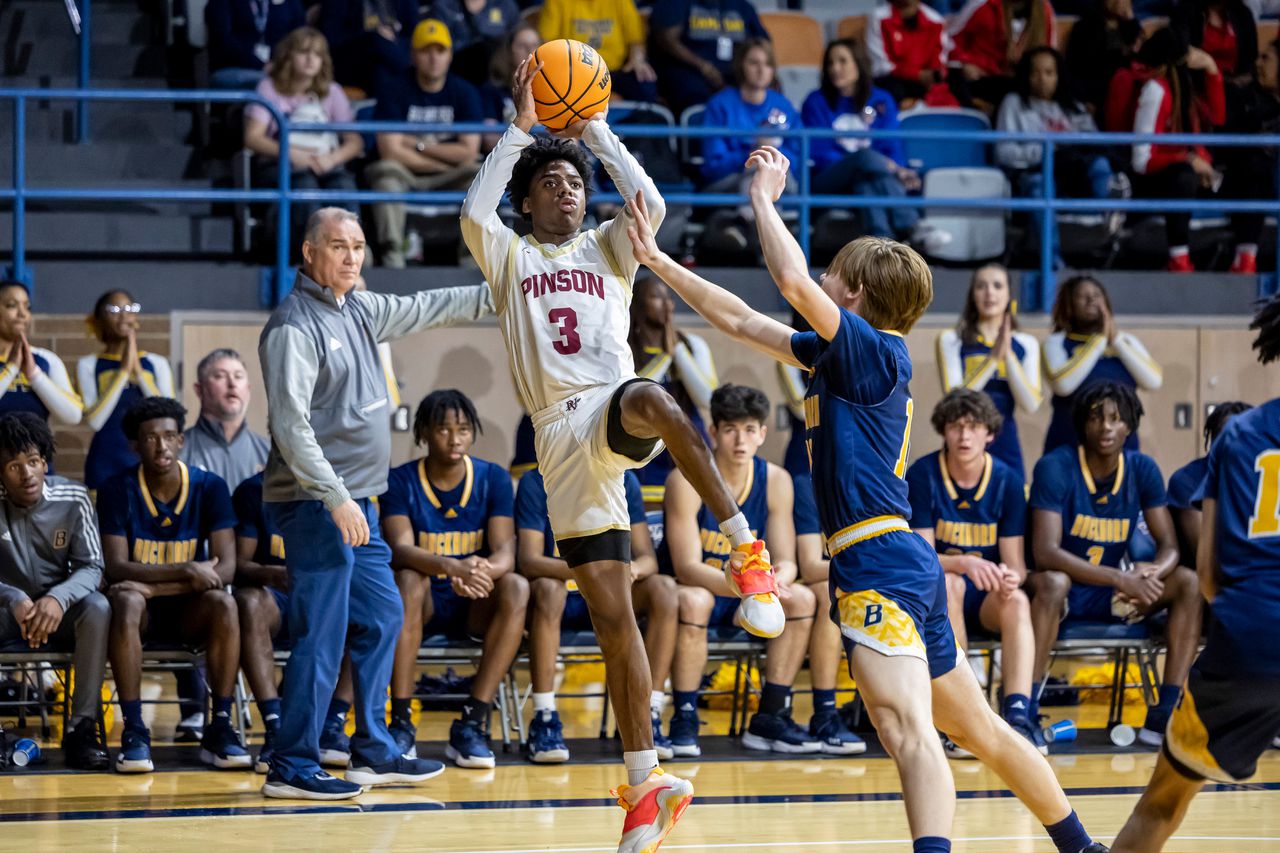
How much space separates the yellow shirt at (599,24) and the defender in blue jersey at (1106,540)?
4331 millimetres

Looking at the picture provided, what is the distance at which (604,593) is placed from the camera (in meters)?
5.17

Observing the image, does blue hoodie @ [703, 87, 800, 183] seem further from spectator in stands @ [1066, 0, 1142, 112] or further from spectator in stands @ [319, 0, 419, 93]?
spectator in stands @ [1066, 0, 1142, 112]

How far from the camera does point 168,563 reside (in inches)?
288

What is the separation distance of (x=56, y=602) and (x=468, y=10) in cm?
568

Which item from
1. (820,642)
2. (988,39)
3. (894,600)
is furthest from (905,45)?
(894,600)

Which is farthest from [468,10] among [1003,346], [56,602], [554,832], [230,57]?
[554,832]

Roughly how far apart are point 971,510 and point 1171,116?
14.6 feet

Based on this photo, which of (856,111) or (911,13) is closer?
(856,111)

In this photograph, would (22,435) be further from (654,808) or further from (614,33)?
(614,33)

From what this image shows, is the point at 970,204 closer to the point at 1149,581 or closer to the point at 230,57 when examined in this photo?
the point at 1149,581

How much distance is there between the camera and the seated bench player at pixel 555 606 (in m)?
7.16

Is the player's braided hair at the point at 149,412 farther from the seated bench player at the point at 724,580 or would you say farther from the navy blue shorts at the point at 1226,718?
the navy blue shorts at the point at 1226,718

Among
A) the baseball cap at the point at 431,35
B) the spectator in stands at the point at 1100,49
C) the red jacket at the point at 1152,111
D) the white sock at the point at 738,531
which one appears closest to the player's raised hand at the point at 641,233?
the white sock at the point at 738,531

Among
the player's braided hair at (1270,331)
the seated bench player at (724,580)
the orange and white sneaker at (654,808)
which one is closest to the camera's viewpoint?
the player's braided hair at (1270,331)
